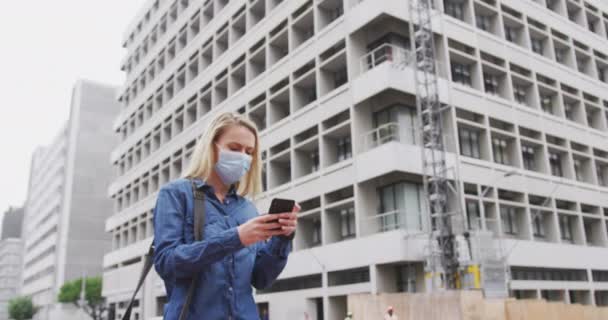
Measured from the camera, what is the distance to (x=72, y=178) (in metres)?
91.1

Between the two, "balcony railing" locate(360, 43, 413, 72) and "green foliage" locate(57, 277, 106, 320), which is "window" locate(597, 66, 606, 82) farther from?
"green foliage" locate(57, 277, 106, 320)

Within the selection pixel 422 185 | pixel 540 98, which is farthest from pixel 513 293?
pixel 540 98

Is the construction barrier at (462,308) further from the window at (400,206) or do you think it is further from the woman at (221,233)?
the woman at (221,233)

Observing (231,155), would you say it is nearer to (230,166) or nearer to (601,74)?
(230,166)

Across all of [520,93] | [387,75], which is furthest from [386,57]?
[520,93]

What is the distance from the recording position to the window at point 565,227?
34.6 m

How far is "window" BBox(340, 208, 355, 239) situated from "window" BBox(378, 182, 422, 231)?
2120 millimetres

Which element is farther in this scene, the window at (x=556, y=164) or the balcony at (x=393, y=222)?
the window at (x=556, y=164)

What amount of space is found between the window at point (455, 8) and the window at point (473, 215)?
11.7m

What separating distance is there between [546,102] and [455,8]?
9734 millimetres

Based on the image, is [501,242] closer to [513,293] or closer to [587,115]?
[513,293]

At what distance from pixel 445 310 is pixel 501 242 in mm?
12728

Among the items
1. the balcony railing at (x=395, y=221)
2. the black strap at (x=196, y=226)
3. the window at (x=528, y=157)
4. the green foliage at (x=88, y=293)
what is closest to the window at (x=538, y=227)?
the window at (x=528, y=157)

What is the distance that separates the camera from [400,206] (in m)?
26.6
